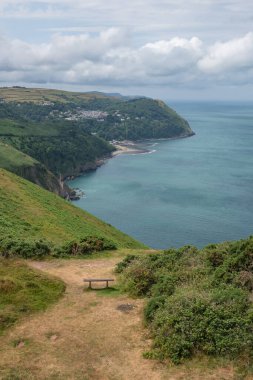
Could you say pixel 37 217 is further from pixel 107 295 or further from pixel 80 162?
pixel 80 162

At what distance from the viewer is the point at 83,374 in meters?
15.4

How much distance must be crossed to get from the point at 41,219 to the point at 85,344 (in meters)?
30.4

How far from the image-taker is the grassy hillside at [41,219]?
40.4m

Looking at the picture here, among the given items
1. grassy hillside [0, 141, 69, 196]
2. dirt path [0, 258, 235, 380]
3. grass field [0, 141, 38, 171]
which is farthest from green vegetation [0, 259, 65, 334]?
grassy hillside [0, 141, 69, 196]

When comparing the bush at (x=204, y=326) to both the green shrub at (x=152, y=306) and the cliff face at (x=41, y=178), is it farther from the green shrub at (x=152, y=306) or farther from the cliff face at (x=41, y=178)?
the cliff face at (x=41, y=178)

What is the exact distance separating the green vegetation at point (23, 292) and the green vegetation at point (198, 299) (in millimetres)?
3983

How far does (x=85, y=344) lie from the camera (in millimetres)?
17594

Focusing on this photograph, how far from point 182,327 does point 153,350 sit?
4.63ft

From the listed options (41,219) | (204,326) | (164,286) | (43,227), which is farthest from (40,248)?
(41,219)

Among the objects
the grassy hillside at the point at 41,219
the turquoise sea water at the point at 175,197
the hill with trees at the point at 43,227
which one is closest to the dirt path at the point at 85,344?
the hill with trees at the point at 43,227

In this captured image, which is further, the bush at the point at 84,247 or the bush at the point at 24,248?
the bush at the point at 84,247

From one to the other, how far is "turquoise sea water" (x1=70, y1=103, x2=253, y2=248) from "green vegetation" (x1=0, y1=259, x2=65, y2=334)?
56790 millimetres

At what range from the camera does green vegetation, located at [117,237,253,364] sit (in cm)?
1617

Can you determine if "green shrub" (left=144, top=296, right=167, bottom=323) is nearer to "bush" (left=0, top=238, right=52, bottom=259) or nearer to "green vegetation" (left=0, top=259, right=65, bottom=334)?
"green vegetation" (left=0, top=259, right=65, bottom=334)
